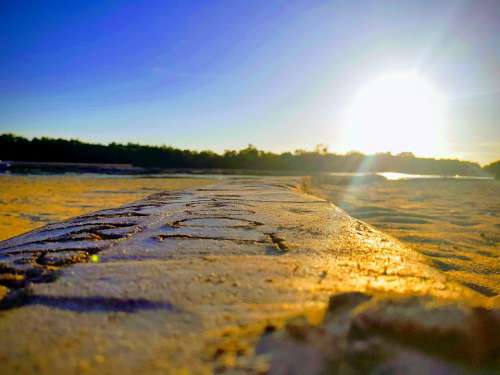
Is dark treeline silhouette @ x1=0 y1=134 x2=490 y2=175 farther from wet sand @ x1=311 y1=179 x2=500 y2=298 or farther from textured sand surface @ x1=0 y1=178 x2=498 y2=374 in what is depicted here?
textured sand surface @ x1=0 y1=178 x2=498 y2=374

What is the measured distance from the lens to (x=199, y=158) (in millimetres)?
25312

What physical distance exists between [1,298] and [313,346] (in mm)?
700

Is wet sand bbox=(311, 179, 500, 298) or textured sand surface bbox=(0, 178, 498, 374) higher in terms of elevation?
textured sand surface bbox=(0, 178, 498, 374)

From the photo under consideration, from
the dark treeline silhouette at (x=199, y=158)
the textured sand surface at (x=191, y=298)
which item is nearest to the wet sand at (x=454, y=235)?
the textured sand surface at (x=191, y=298)

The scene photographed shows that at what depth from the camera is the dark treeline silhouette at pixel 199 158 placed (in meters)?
23.6

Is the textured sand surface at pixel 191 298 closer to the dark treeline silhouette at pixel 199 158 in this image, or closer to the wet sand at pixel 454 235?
the wet sand at pixel 454 235

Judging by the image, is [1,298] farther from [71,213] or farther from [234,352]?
[71,213]

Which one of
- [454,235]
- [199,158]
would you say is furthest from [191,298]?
[199,158]

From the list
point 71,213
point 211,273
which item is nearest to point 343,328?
point 211,273

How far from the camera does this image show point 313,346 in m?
0.57

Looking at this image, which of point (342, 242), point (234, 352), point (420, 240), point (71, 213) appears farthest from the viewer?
point (71, 213)

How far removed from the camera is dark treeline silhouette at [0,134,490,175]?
930 inches

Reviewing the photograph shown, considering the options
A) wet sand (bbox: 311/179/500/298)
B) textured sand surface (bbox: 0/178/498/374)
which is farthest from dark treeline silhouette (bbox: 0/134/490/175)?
textured sand surface (bbox: 0/178/498/374)

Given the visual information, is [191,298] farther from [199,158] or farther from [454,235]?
[199,158]
